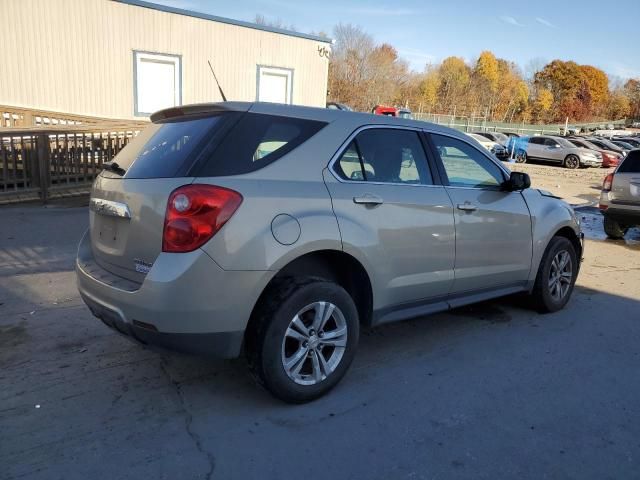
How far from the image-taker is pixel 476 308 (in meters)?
A: 5.45

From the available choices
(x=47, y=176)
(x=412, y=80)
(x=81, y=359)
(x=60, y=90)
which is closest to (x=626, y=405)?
(x=81, y=359)

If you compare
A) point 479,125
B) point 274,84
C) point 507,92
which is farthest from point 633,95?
point 274,84

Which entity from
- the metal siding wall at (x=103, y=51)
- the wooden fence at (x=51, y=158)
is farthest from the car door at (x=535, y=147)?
the wooden fence at (x=51, y=158)

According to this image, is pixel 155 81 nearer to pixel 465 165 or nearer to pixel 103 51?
pixel 103 51

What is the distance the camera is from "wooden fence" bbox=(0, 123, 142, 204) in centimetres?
892

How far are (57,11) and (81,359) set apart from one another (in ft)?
40.5

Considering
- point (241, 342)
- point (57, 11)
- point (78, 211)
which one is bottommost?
point (78, 211)

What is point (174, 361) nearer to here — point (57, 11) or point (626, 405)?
point (626, 405)

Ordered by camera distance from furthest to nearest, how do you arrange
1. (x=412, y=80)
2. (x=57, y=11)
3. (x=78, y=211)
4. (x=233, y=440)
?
(x=412, y=80) → (x=57, y=11) → (x=78, y=211) → (x=233, y=440)

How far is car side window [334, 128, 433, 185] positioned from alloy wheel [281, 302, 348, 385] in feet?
2.87

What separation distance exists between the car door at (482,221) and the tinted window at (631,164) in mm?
5418

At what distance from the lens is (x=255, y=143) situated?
10.5 ft

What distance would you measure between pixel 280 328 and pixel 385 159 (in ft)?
4.76

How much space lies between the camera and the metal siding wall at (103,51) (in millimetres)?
13203
